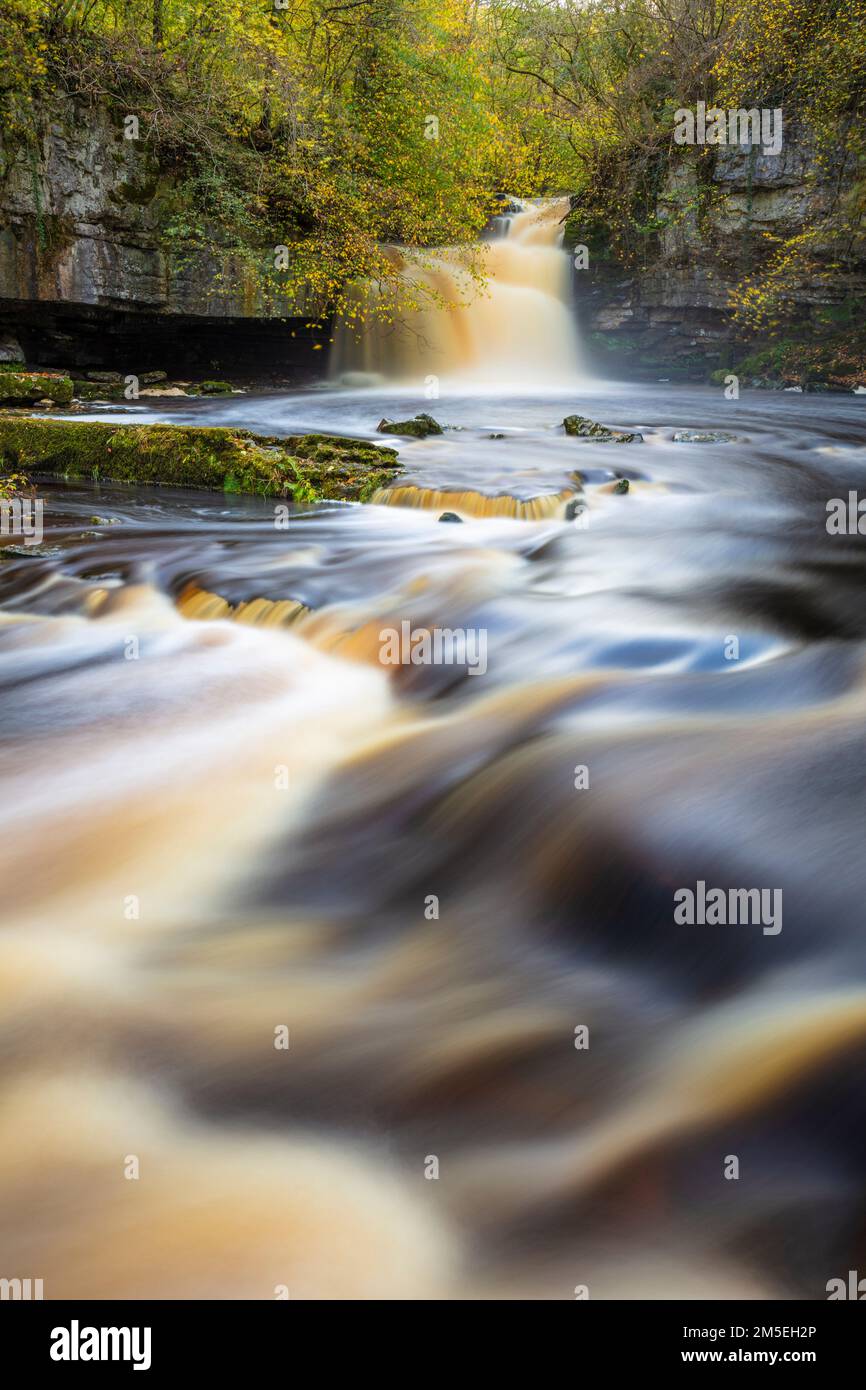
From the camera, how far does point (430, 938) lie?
261 centimetres

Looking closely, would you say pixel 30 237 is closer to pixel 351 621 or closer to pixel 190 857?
pixel 351 621

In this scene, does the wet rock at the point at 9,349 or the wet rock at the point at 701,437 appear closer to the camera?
the wet rock at the point at 701,437

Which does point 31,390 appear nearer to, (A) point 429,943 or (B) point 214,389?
(B) point 214,389

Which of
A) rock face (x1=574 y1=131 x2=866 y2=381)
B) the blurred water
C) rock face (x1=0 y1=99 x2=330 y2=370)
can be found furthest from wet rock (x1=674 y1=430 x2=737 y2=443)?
rock face (x1=0 y1=99 x2=330 y2=370)

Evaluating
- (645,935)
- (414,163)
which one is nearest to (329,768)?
(645,935)

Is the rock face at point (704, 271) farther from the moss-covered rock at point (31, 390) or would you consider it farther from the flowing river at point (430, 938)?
the flowing river at point (430, 938)

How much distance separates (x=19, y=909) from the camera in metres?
2.83

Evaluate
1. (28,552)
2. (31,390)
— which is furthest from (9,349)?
(28,552)

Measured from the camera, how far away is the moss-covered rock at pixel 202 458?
877 centimetres

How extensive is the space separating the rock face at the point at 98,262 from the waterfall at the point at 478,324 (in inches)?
80.2

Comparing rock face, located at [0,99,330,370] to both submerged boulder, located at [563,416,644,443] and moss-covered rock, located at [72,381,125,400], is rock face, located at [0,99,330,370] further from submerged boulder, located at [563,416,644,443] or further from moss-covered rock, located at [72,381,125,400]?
submerged boulder, located at [563,416,644,443]

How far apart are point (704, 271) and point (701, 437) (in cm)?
806

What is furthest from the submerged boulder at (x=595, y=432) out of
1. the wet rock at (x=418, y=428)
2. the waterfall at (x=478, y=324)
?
the waterfall at (x=478, y=324)

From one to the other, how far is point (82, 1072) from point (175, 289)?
15.0 metres
